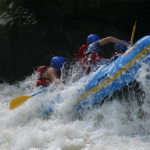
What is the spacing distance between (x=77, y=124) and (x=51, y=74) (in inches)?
46.7

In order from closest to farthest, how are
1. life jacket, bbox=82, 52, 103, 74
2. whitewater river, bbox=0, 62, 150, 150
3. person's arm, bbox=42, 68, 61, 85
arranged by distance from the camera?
whitewater river, bbox=0, 62, 150, 150 → person's arm, bbox=42, 68, 61, 85 → life jacket, bbox=82, 52, 103, 74

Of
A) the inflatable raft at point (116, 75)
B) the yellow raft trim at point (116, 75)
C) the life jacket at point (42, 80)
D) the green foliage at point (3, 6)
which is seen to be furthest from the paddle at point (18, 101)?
the green foliage at point (3, 6)

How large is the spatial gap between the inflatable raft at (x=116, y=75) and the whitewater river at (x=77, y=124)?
4.9 inches

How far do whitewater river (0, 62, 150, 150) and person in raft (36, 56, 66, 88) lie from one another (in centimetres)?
18

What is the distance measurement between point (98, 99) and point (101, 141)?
35.2 inches

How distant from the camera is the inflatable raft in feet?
11.5

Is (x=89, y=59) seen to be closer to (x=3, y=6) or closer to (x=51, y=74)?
(x=51, y=74)

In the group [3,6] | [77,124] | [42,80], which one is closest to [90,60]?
[42,80]

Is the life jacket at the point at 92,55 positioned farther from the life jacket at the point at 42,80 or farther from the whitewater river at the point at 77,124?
the life jacket at the point at 42,80

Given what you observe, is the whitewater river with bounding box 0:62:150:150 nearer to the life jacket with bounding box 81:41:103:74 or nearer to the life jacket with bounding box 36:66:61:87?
the life jacket with bounding box 36:66:61:87

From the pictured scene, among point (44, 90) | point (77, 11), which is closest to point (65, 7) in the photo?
point (77, 11)

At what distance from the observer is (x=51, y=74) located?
4.41m

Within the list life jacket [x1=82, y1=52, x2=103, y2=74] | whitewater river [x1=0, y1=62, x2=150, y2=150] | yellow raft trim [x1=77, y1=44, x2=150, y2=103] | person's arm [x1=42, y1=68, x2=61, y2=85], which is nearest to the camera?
whitewater river [x1=0, y1=62, x2=150, y2=150]

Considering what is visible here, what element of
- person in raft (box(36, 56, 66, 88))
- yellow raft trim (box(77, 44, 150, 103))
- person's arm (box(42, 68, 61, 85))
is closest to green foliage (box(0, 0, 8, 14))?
person in raft (box(36, 56, 66, 88))
